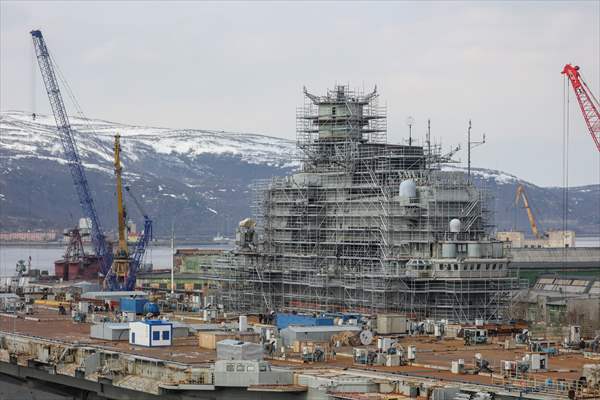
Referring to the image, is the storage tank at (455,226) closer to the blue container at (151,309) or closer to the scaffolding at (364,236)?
the scaffolding at (364,236)

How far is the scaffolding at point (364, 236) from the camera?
10625 cm

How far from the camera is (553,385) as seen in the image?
60406mm

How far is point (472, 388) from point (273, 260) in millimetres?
62181

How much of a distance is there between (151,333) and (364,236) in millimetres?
33840

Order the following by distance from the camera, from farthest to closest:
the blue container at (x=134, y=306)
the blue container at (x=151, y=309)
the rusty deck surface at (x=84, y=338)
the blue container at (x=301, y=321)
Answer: the blue container at (x=134, y=306) → the blue container at (x=151, y=309) → the blue container at (x=301, y=321) → the rusty deck surface at (x=84, y=338)

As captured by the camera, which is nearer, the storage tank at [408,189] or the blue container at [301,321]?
the blue container at [301,321]

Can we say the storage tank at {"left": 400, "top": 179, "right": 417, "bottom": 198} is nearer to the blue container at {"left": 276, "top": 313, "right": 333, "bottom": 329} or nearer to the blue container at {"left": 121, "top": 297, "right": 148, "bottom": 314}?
the blue container at {"left": 276, "top": 313, "right": 333, "bottom": 329}

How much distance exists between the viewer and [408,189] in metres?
107

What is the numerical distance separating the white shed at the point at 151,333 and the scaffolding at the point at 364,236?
28.3 meters

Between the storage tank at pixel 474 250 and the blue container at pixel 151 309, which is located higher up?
the storage tank at pixel 474 250

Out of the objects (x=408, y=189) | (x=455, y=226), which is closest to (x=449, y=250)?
(x=455, y=226)

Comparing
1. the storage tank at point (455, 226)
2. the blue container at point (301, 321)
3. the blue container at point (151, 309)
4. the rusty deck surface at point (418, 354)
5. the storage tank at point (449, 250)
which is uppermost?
the storage tank at point (455, 226)

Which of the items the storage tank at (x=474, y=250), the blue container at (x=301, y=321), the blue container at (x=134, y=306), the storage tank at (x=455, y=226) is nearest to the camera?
the blue container at (x=301, y=321)

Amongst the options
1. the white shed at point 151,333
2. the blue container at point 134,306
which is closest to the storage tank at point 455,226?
the blue container at point 134,306
